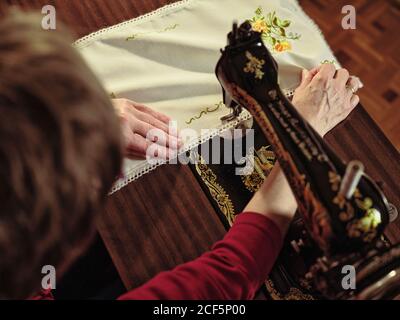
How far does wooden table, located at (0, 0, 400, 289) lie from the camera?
85cm

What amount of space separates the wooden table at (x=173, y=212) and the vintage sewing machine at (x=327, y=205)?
0.20m

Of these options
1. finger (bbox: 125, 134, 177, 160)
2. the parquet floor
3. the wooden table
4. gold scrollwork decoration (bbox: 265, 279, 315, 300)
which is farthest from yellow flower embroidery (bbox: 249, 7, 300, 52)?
the parquet floor

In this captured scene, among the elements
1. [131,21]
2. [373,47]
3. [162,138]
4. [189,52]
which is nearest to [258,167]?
[162,138]

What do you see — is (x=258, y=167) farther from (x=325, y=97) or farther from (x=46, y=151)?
(x=46, y=151)

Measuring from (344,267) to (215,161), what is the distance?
354 mm

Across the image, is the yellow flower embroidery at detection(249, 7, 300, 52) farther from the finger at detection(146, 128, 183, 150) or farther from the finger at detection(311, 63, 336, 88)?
the finger at detection(146, 128, 183, 150)

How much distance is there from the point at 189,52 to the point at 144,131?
24cm

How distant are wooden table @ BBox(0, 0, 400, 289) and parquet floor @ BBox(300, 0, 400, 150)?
0.74m

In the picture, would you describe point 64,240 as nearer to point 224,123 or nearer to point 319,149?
point 319,149

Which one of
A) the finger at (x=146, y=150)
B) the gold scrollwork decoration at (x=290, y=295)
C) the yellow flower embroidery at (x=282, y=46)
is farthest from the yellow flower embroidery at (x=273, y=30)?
the gold scrollwork decoration at (x=290, y=295)

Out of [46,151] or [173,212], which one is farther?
[173,212]

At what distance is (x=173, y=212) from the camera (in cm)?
89

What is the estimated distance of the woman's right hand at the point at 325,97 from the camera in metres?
0.91

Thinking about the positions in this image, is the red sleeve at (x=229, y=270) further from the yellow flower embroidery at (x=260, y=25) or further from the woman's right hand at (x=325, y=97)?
the yellow flower embroidery at (x=260, y=25)
